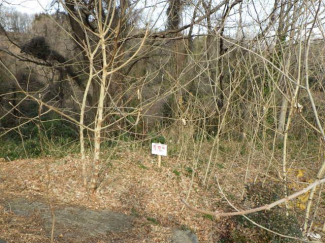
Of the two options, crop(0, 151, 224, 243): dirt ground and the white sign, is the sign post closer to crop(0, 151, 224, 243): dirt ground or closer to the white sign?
the white sign

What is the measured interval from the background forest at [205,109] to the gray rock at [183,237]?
396mm

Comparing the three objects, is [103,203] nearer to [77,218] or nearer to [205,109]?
[77,218]

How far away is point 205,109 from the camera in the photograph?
7.05 metres

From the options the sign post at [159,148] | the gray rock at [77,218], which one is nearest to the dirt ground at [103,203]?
the gray rock at [77,218]

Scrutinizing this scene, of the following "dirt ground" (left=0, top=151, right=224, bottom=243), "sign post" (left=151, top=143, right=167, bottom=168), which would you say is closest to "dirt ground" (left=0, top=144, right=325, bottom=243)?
"dirt ground" (left=0, top=151, right=224, bottom=243)

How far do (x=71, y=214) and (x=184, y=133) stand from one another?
11.5ft

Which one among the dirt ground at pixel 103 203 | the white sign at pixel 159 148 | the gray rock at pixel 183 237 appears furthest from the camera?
the white sign at pixel 159 148

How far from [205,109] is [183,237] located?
2.83m

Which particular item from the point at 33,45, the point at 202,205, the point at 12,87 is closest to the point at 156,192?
the point at 202,205

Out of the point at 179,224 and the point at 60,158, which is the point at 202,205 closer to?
the point at 179,224

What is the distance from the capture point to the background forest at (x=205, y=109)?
14.9 feet

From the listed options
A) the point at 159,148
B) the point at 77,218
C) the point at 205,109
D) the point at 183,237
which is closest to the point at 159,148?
the point at 159,148

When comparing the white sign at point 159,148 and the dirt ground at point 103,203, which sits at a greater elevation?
the white sign at point 159,148

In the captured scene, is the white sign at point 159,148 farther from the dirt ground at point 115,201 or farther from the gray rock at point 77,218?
the gray rock at point 77,218
